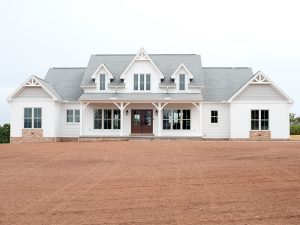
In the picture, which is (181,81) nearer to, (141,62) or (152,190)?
(141,62)

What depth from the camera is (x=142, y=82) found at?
116 ft

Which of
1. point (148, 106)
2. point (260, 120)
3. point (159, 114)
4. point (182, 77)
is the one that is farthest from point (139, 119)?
point (260, 120)

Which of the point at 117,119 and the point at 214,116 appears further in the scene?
the point at 117,119

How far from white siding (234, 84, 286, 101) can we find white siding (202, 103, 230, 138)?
5.14ft

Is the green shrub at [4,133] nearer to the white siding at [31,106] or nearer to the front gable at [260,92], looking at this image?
the white siding at [31,106]

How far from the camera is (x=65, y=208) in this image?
9523mm

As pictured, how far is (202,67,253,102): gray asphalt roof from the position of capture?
35719 mm

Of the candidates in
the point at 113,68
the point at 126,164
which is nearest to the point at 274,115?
the point at 113,68

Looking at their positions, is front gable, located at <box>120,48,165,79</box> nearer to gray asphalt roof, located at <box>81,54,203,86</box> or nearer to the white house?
the white house

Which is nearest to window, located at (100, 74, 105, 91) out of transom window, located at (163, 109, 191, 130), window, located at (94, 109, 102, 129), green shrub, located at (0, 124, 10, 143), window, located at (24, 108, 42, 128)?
window, located at (94, 109, 102, 129)

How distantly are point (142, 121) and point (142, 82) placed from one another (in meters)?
3.09

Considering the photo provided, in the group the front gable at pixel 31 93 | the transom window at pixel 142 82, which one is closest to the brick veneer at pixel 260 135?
the transom window at pixel 142 82

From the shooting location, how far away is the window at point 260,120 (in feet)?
111

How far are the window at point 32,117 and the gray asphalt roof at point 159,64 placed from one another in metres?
4.25
